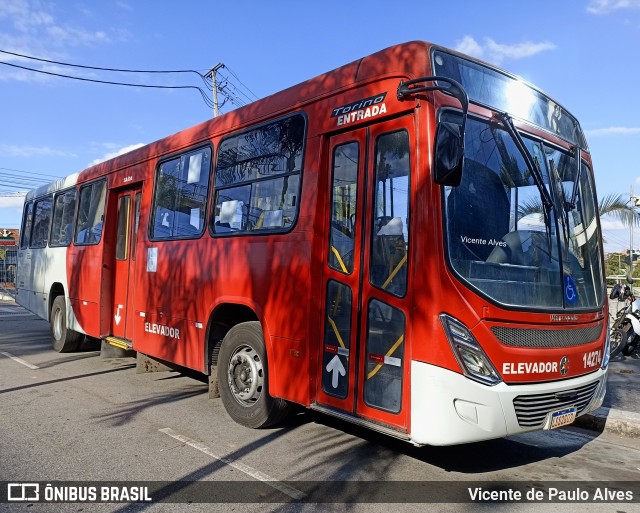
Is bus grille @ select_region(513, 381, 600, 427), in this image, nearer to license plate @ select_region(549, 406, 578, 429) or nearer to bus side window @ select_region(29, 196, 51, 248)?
license plate @ select_region(549, 406, 578, 429)

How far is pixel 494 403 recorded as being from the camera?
375cm

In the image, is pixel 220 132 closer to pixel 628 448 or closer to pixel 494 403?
pixel 494 403

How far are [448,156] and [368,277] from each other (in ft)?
3.84

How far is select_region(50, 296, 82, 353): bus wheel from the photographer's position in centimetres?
1013

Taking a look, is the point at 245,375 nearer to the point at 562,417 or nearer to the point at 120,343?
the point at 562,417

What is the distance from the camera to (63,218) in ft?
35.0

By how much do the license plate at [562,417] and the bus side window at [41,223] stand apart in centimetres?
1046

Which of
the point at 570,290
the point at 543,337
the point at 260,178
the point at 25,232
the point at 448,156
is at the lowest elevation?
the point at 543,337

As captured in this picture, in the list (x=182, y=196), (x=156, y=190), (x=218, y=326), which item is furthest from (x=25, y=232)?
(x=218, y=326)

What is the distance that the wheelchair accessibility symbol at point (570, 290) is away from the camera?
4409mm

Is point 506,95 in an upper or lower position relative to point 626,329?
upper

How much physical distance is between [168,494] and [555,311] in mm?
3217

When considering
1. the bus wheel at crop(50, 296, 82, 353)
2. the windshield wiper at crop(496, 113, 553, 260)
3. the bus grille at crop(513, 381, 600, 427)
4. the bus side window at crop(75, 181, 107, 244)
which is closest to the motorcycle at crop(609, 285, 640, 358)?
the bus grille at crop(513, 381, 600, 427)

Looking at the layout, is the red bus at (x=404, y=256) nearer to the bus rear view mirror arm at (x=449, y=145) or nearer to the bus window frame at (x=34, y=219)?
the bus rear view mirror arm at (x=449, y=145)
